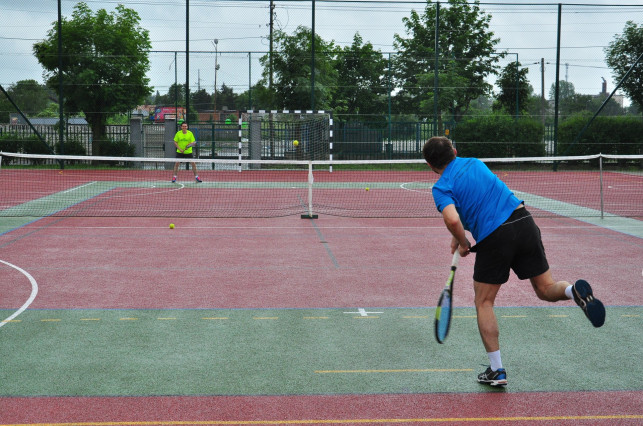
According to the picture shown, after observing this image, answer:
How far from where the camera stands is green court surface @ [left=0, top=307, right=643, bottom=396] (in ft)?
16.0

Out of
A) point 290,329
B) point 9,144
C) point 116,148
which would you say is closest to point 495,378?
point 290,329

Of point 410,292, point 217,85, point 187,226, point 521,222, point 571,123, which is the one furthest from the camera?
point 217,85

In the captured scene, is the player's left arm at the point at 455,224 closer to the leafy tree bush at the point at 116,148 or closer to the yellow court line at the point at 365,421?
the yellow court line at the point at 365,421

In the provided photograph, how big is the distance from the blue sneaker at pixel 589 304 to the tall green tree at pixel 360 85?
84.7 ft

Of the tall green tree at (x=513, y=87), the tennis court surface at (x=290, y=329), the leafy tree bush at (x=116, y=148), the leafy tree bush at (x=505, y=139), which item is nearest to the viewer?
the tennis court surface at (x=290, y=329)

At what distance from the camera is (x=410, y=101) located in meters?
30.9

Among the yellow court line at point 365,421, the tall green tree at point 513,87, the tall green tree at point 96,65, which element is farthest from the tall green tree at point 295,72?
the yellow court line at point 365,421

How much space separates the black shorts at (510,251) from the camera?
4.77m

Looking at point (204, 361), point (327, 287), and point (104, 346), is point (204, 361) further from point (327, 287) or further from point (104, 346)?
point (327, 287)

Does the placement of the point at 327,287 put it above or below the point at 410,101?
below

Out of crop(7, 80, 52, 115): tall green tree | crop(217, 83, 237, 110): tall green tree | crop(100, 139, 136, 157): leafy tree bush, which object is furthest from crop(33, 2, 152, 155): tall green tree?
crop(217, 83, 237, 110): tall green tree

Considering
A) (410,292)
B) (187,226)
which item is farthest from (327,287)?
(187,226)

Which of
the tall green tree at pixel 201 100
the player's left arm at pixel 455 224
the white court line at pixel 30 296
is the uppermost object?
the tall green tree at pixel 201 100

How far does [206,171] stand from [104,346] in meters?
20.6
